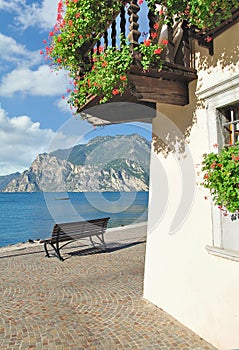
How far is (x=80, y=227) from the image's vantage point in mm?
8992

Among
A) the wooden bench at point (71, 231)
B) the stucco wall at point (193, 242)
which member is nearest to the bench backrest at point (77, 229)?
the wooden bench at point (71, 231)

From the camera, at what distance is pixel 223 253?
3523mm

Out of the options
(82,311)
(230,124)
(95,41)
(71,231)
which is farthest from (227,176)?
(71,231)

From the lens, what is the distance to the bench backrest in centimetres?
841

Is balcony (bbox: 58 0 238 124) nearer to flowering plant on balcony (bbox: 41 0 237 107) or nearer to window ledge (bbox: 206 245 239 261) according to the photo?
flowering plant on balcony (bbox: 41 0 237 107)

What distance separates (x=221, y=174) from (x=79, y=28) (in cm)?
278

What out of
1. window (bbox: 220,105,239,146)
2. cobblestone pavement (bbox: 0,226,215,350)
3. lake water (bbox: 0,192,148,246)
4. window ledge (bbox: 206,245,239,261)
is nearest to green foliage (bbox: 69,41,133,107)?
window (bbox: 220,105,239,146)

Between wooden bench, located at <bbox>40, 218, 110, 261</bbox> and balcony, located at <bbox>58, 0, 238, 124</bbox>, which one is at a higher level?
balcony, located at <bbox>58, 0, 238, 124</bbox>

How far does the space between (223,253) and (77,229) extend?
6018mm

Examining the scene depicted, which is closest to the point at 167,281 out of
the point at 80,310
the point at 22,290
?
the point at 80,310

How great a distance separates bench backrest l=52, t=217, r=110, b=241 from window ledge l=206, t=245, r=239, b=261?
5467 mm

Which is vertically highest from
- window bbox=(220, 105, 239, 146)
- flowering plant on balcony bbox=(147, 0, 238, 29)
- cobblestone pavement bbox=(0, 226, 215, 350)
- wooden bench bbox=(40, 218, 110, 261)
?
flowering plant on balcony bbox=(147, 0, 238, 29)

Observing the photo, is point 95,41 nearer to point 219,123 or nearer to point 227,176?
point 219,123

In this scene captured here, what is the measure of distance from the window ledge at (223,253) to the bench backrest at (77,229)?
5467mm
